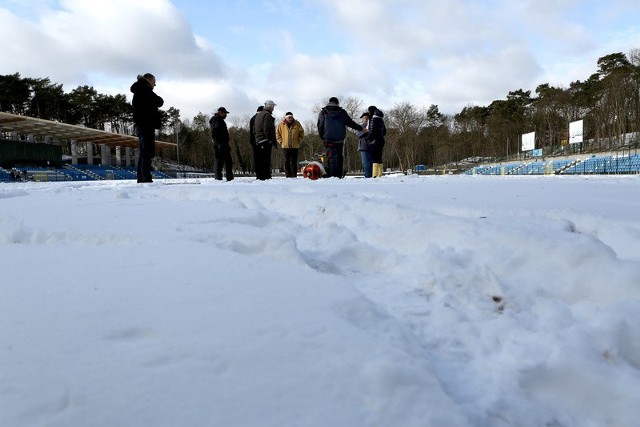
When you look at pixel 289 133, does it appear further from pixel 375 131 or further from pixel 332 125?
pixel 375 131

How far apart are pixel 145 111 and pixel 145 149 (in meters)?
0.60

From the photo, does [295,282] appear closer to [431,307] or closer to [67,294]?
[431,307]

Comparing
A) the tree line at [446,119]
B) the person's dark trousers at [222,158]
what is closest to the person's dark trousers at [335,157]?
the person's dark trousers at [222,158]

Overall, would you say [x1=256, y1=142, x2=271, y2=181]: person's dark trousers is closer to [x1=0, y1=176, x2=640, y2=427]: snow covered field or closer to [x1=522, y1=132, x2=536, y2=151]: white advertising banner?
[x1=0, y1=176, x2=640, y2=427]: snow covered field

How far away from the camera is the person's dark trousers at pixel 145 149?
630cm

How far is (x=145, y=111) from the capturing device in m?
6.23

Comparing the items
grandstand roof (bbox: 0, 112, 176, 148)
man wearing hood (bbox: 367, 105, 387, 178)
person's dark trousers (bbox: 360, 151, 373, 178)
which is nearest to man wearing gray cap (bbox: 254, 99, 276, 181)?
man wearing hood (bbox: 367, 105, 387, 178)

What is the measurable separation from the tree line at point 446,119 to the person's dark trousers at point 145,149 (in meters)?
27.6

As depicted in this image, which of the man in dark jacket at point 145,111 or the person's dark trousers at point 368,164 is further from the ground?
the man in dark jacket at point 145,111

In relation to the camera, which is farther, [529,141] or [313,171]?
[529,141]

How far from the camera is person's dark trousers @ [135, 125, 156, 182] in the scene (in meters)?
6.30

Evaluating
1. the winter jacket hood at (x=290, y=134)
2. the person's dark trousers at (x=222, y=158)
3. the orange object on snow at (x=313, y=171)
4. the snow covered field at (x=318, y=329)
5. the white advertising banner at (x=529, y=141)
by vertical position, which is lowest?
the snow covered field at (x=318, y=329)

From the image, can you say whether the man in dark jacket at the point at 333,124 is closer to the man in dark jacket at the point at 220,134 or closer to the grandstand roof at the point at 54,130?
the man in dark jacket at the point at 220,134

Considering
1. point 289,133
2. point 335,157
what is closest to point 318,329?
point 289,133
